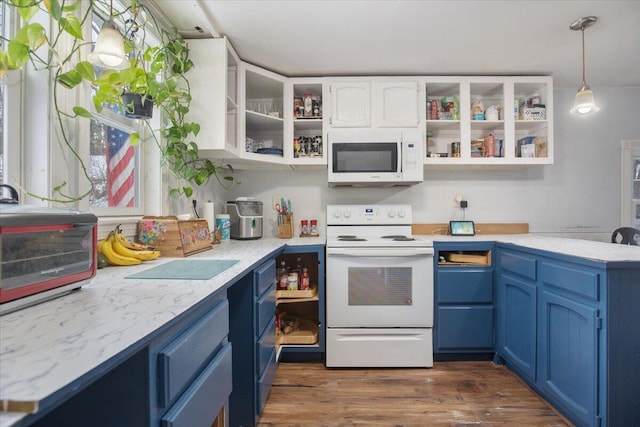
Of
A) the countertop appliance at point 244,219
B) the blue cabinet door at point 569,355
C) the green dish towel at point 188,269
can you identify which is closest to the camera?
the green dish towel at point 188,269

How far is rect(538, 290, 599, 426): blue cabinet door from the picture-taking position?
138 centimetres

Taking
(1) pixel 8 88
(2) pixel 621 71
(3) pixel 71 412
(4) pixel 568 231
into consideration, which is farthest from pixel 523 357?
(1) pixel 8 88

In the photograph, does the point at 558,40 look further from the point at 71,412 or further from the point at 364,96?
the point at 71,412

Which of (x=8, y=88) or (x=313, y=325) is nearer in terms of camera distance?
(x=8, y=88)

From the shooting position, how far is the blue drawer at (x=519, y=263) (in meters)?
1.80

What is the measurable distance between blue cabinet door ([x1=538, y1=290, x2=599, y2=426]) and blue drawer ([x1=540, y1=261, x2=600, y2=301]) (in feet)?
0.20

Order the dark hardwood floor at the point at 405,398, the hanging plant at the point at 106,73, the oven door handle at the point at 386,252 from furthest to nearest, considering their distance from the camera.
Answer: the oven door handle at the point at 386,252 < the dark hardwood floor at the point at 405,398 < the hanging plant at the point at 106,73

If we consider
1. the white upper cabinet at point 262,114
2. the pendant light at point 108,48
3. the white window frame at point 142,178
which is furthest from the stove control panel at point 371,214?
the pendant light at point 108,48

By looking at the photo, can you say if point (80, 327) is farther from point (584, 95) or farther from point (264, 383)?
point (584, 95)

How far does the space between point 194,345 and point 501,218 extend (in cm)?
279

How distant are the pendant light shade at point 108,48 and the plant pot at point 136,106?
23 centimetres

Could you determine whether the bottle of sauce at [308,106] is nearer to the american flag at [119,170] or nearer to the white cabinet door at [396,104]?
the white cabinet door at [396,104]

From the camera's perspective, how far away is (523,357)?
1.88 meters

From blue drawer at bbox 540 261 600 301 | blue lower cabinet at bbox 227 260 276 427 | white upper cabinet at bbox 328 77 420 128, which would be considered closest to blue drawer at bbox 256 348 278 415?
blue lower cabinet at bbox 227 260 276 427
